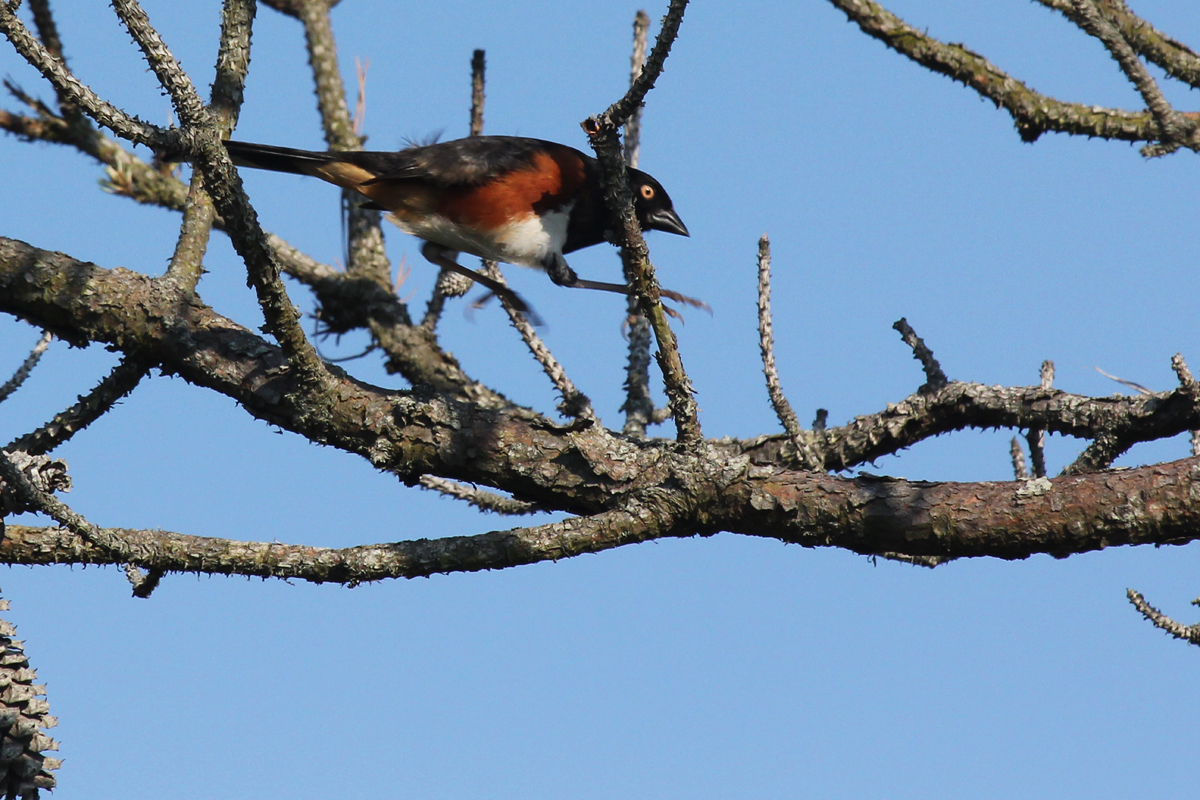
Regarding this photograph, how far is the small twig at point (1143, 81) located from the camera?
136 inches

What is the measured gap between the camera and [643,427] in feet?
15.9

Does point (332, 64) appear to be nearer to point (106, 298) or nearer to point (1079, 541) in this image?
point (106, 298)

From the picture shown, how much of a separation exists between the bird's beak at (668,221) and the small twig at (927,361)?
1797 millimetres

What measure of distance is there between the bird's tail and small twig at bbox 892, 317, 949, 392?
2470mm

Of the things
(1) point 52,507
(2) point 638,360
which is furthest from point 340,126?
(1) point 52,507

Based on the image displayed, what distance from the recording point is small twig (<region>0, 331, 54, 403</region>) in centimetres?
373

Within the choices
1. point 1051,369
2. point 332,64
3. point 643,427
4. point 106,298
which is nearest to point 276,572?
point 106,298

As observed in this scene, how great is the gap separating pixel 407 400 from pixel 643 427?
1.81m

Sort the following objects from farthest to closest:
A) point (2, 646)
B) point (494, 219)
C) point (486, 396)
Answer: point (486, 396) < point (494, 219) < point (2, 646)

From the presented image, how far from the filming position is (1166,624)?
10.1 feet

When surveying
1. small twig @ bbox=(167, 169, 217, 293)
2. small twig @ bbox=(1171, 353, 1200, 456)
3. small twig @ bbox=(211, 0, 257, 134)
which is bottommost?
small twig @ bbox=(1171, 353, 1200, 456)

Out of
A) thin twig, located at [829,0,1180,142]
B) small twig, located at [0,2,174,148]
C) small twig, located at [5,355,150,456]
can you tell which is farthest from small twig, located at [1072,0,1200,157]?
small twig, located at [5,355,150,456]

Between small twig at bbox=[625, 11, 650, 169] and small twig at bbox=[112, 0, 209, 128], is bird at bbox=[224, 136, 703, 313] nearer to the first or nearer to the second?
small twig at bbox=[625, 11, 650, 169]

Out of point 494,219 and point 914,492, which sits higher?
point 494,219
